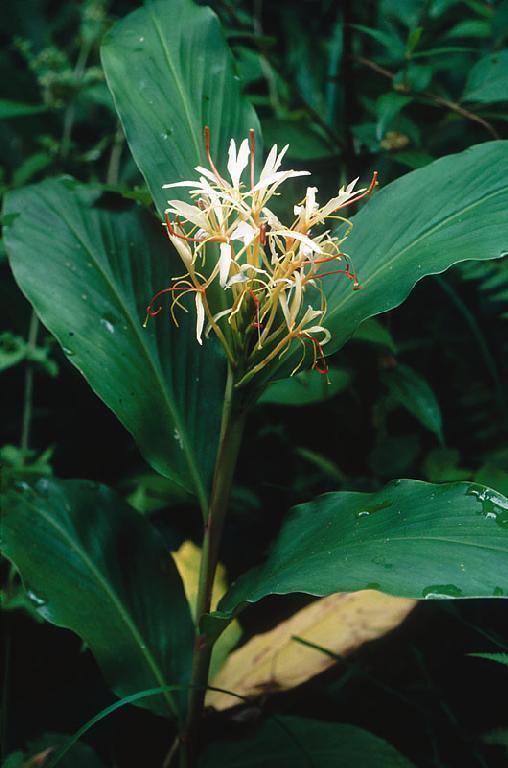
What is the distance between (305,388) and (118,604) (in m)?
0.39

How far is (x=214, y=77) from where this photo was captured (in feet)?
2.72

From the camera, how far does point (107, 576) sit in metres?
0.78

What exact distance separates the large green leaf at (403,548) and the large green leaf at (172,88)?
37cm

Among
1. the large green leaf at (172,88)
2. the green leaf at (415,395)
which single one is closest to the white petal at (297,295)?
the large green leaf at (172,88)

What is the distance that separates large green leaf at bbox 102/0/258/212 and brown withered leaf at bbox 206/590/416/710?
→ 0.51 metres

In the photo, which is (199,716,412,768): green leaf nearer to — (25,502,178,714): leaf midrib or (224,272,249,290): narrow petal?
(25,502,178,714): leaf midrib

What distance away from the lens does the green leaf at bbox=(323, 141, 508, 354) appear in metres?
0.63

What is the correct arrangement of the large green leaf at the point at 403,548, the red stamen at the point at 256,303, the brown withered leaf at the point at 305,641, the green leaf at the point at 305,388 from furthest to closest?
the green leaf at the point at 305,388 < the brown withered leaf at the point at 305,641 < the red stamen at the point at 256,303 < the large green leaf at the point at 403,548

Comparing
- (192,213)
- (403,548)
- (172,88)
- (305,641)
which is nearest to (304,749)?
(305,641)

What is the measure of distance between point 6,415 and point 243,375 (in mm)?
684

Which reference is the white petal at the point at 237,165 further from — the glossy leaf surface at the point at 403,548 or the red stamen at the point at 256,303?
the glossy leaf surface at the point at 403,548

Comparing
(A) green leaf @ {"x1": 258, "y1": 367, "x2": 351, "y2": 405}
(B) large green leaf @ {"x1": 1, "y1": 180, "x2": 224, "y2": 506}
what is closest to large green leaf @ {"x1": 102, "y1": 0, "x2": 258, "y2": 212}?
(B) large green leaf @ {"x1": 1, "y1": 180, "x2": 224, "y2": 506}

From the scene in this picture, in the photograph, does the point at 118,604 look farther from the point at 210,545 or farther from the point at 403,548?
the point at 403,548

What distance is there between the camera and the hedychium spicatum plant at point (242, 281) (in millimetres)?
603
